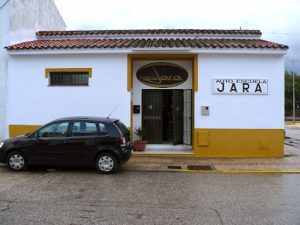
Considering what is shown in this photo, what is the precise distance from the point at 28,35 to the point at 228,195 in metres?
11.8

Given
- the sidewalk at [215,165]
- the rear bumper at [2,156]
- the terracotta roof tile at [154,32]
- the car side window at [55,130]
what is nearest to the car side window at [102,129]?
the car side window at [55,130]

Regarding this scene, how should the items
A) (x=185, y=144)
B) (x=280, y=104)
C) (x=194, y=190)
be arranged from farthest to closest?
(x=185, y=144)
(x=280, y=104)
(x=194, y=190)

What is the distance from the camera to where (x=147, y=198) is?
286 inches

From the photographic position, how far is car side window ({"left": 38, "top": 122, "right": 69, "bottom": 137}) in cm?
1003

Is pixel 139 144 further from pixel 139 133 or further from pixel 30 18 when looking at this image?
pixel 30 18

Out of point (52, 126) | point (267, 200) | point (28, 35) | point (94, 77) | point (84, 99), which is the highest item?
point (28, 35)

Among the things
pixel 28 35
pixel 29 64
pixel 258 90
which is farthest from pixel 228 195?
pixel 28 35

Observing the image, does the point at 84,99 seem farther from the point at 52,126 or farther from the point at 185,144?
the point at 185,144

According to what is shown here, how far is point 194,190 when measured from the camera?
26.4 feet

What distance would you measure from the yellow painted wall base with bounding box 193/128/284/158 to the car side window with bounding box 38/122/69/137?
516cm

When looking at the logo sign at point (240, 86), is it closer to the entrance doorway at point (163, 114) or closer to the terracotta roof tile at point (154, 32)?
the entrance doorway at point (163, 114)

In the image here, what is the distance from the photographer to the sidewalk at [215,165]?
10.7m

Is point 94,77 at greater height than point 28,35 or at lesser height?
lesser

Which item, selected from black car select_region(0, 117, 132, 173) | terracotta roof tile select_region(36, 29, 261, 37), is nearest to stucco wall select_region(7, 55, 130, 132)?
terracotta roof tile select_region(36, 29, 261, 37)
